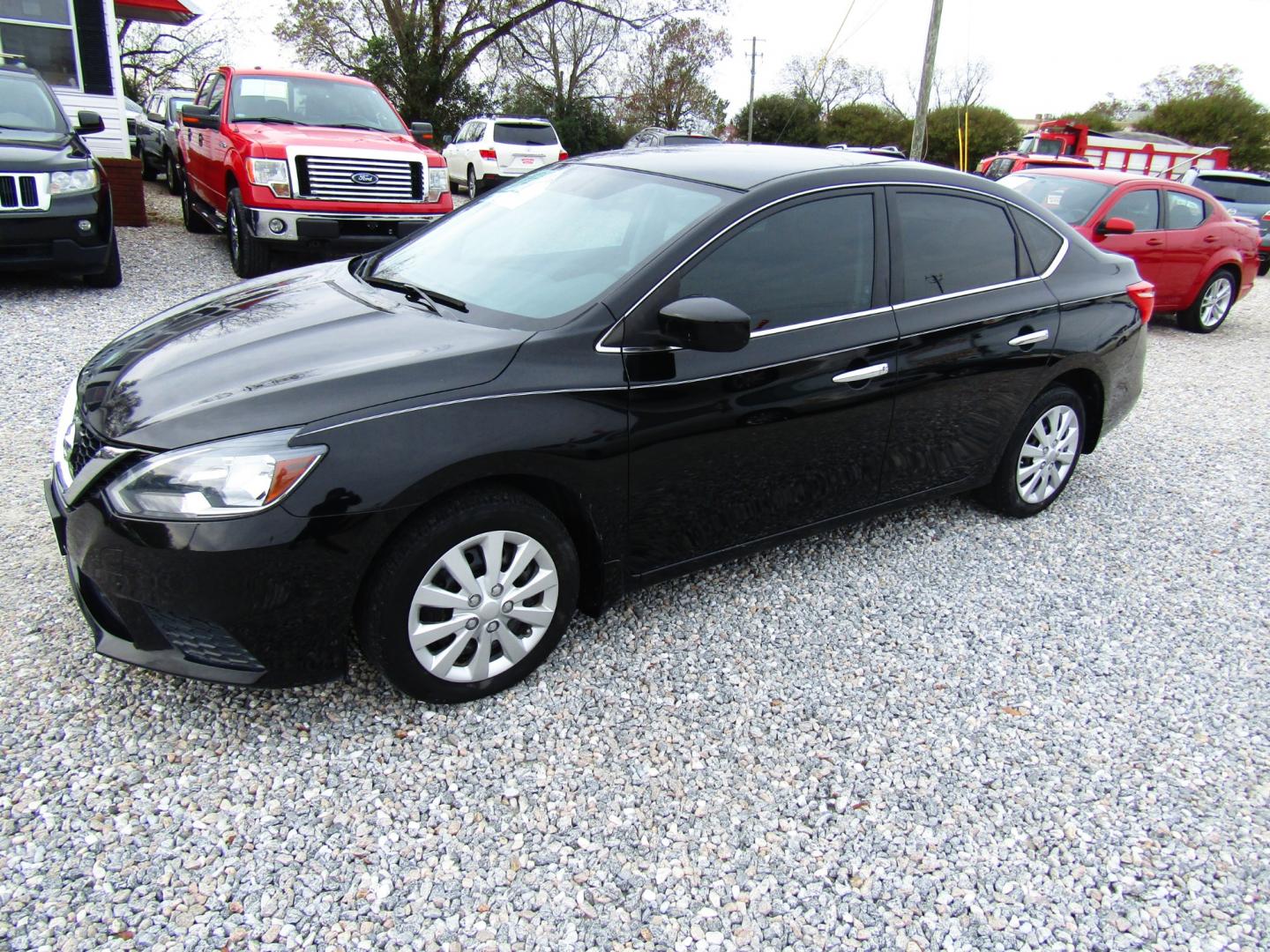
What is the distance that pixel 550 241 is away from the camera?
3.43 meters

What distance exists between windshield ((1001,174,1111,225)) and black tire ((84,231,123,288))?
8.43 m

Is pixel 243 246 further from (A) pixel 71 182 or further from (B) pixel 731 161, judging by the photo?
(B) pixel 731 161

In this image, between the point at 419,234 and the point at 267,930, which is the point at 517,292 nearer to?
the point at 419,234

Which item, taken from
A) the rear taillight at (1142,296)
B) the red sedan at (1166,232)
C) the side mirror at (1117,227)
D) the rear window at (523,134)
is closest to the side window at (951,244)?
the rear taillight at (1142,296)

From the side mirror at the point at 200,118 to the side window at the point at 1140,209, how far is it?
8907mm

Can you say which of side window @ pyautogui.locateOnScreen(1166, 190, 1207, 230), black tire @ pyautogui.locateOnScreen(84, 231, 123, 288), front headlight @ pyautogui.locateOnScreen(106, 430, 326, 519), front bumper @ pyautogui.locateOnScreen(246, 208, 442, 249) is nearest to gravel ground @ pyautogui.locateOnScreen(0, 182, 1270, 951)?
front headlight @ pyautogui.locateOnScreen(106, 430, 326, 519)

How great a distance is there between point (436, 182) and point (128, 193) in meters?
5.06

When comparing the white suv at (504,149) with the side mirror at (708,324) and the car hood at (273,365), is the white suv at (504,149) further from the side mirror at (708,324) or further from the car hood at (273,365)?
the side mirror at (708,324)

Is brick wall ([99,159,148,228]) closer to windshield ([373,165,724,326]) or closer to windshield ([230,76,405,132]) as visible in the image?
windshield ([230,76,405,132])

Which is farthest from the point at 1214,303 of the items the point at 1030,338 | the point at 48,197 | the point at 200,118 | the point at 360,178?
the point at 48,197

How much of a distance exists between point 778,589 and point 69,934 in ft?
8.41

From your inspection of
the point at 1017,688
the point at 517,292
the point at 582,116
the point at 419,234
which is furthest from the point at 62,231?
the point at 582,116

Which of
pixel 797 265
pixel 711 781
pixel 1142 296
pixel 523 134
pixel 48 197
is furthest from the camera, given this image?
pixel 523 134

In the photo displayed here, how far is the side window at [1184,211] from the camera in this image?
9.63m
